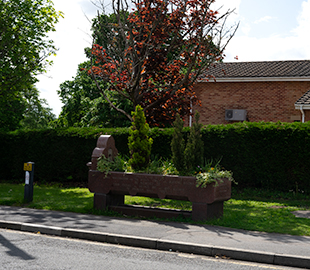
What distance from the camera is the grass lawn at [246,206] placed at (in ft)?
28.2

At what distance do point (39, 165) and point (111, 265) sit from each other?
13.1m

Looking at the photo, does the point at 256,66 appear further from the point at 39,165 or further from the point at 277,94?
the point at 39,165

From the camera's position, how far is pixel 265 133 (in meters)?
13.6

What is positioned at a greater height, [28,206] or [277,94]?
[277,94]

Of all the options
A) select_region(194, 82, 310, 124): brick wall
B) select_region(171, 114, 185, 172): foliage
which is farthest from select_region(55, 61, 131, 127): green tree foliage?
select_region(171, 114, 185, 172): foliage

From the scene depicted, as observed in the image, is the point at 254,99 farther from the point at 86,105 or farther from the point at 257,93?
the point at 86,105

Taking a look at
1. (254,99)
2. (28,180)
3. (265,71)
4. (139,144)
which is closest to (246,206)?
(139,144)

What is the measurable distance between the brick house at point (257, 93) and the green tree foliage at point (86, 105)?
537cm

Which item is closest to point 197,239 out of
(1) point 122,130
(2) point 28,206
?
(2) point 28,206

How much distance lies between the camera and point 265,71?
24.3 m

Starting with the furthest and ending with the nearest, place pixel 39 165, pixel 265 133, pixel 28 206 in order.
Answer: pixel 39 165 < pixel 265 133 < pixel 28 206

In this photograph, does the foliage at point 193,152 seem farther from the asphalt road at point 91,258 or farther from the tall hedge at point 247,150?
the tall hedge at point 247,150

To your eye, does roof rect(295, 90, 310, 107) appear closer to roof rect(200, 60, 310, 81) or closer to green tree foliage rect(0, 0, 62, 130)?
roof rect(200, 60, 310, 81)

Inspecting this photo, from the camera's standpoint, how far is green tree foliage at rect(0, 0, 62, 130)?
1878 cm
